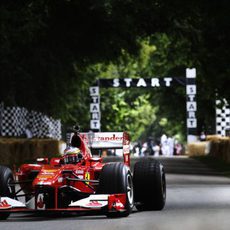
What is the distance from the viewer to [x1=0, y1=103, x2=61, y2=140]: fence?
1613 inches

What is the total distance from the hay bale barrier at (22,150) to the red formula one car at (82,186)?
15.8 meters

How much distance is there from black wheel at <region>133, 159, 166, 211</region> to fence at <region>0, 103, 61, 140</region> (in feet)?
84.4

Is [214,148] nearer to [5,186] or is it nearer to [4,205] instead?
[5,186]

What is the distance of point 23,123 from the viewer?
145 ft

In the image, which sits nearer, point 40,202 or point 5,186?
point 40,202

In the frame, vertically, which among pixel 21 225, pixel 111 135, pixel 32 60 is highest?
pixel 32 60

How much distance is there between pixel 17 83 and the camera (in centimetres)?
4106

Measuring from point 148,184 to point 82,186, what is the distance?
1064mm

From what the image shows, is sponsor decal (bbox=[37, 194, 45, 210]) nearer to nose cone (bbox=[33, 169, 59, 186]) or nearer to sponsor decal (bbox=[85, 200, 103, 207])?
nose cone (bbox=[33, 169, 59, 186])

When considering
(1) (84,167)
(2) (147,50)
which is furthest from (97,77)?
(1) (84,167)

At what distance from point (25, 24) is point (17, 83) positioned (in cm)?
571

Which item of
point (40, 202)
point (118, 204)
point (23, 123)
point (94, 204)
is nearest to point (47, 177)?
point (40, 202)

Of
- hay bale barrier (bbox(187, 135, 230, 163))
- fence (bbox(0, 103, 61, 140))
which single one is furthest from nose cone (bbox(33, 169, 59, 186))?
fence (bbox(0, 103, 61, 140))

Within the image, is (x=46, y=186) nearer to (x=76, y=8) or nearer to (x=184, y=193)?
(x=184, y=193)
